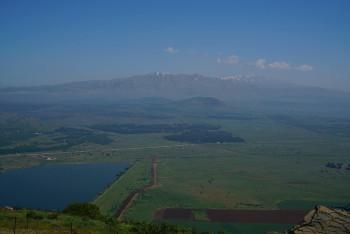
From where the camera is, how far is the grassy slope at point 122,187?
143 ft

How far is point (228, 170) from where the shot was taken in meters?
66.9

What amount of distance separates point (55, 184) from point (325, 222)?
162 ft

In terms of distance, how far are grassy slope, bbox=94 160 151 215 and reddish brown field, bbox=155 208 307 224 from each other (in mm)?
5751

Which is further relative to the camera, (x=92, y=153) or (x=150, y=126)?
(x=150, y=126)

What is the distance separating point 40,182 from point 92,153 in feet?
78.3

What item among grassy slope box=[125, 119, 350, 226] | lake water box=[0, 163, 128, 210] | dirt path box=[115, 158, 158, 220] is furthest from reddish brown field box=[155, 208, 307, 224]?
lake water box=[0, 163, 128, 210]

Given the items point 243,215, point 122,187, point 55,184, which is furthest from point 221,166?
point 243,215

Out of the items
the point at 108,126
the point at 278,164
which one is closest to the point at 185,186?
the point at 278,164

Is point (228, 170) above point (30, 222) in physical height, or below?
below

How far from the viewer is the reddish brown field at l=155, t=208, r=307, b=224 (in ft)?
126

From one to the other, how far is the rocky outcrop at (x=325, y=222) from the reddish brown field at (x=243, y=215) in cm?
3014

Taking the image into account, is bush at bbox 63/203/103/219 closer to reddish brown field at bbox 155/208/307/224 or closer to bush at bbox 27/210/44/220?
bush at bbox 27/210/44/220

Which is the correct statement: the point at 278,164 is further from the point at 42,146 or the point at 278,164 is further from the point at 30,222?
the point at 30,222

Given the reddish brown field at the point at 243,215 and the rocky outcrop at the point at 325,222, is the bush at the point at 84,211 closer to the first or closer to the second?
the rocky outcrop at the point at 325,222
